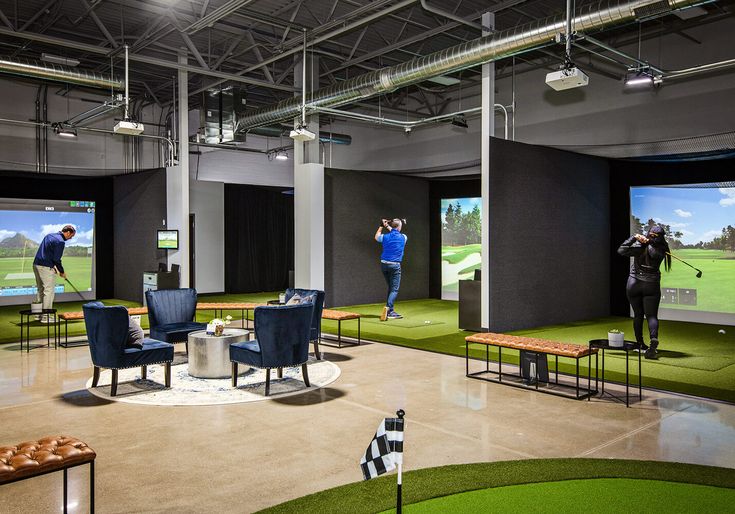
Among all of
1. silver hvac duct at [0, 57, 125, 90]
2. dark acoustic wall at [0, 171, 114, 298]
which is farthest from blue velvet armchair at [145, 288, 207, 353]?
dark acoustic wall at [0, 171, 114, 298]

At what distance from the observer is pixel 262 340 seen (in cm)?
538

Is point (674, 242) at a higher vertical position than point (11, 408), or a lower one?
higher

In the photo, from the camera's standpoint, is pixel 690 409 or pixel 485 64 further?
pixel 485 64

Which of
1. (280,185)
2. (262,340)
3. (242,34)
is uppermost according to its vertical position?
(242,34)

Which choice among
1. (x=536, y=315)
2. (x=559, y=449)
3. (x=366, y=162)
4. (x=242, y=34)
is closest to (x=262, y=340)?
(x=559, y=449)

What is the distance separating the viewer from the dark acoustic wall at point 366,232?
37.5 feet

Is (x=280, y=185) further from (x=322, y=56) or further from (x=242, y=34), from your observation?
(x=242, y=34)

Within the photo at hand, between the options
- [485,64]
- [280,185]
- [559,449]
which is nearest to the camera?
[559,449]

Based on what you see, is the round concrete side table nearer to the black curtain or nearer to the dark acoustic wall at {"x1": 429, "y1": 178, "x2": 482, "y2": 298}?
the dark acoustic wall at {"x1": 429, "y1": 178, "x2": 482, "y2": 298}

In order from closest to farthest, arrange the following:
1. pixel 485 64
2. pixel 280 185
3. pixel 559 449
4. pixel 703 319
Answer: pixel 559 449
pixel 485 64
pixel 703 319
pixel 280 185

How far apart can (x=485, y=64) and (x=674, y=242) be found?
188 inches

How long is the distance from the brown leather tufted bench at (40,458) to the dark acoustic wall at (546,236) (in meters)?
6.37

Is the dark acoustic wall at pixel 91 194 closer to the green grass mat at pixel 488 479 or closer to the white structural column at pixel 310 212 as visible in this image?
the white structural column at pixel 310 212

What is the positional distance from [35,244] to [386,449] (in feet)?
43.4
